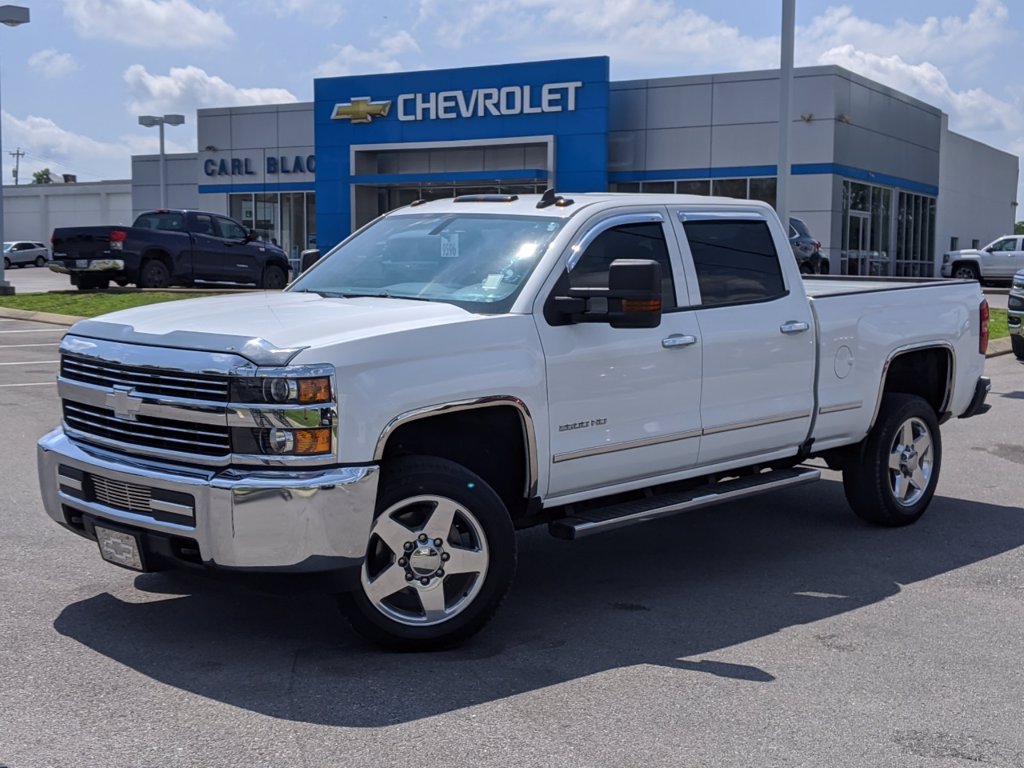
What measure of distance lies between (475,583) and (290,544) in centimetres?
91

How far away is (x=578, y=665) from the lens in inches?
206

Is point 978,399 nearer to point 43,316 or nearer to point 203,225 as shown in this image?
point 43,316

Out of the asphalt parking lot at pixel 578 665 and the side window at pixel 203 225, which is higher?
the side window at pixel 203 225

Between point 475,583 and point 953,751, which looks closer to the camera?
point 953,751

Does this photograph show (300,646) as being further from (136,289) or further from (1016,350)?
(136,289)

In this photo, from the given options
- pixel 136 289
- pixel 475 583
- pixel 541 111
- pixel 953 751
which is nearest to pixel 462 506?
pixel 475 583

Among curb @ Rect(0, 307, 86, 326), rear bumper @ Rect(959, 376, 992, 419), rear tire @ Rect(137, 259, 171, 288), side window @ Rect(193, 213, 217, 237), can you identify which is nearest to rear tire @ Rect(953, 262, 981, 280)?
side window @ Rect(193, 213, 217, 237)

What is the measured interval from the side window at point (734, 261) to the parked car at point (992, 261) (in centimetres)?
3632

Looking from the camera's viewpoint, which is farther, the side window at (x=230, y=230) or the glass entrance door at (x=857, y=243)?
the glass entrance door at (x=857, y=243)

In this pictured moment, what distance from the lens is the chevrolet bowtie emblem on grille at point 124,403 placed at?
5203 millimetres

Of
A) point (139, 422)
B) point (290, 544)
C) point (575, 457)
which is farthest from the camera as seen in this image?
point (575, 457)

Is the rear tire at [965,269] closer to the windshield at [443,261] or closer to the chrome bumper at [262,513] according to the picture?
the windshield at [443,261]

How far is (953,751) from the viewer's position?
14.3 feet

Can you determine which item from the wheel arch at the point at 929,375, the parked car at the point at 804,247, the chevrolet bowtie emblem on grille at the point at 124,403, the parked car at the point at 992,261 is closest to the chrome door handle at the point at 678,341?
the wheel arch at the point at 929,375
